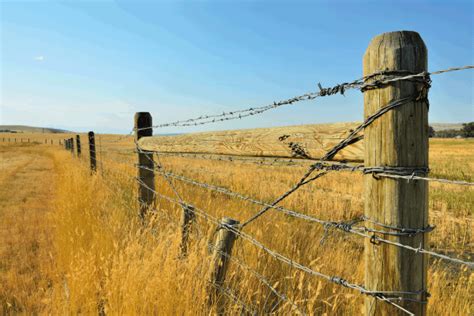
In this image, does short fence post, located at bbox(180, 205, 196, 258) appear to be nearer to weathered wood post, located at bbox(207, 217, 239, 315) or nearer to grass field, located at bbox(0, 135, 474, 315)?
grass field, located at bbox(0, 135, 474, 315)

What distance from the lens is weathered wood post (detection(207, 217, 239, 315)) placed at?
244cm

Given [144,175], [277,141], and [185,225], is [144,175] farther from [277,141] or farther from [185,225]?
[277,141]

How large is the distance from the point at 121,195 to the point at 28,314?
2.82m

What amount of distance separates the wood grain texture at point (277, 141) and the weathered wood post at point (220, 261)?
54cm

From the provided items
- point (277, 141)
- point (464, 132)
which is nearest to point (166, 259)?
point (277, 141)

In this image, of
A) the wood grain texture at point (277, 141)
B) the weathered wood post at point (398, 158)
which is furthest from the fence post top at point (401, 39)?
the wood grain texture at point (277, 141)

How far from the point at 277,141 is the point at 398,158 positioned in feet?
2.72

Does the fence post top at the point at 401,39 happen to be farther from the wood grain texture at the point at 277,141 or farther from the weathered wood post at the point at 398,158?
the wood grain texture at the point at 277,141

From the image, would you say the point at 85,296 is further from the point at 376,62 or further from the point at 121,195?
the point at 121,195

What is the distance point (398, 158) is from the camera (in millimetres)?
1304

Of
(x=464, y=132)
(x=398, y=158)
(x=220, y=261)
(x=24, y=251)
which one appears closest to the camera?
(x=398, y=158)

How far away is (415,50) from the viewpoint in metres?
1.30

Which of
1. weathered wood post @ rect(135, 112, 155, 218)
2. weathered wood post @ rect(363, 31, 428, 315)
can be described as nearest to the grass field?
weathered wood post @ rect(135, 112, 155, 218)

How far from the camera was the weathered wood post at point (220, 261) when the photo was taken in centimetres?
244
